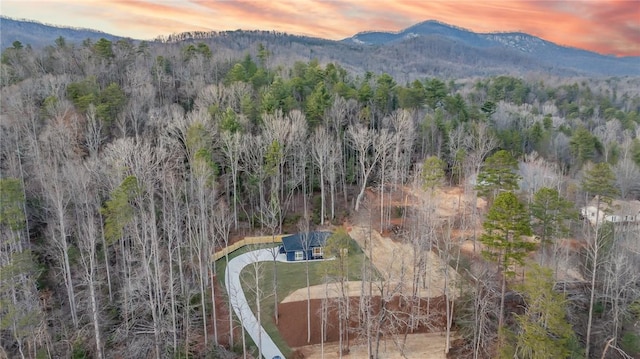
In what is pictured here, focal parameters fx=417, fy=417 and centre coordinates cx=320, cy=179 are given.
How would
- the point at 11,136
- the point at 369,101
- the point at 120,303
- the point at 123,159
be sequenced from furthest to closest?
the point at 369,101, the point at 11,136, the point at 123,159, the point at 120,303

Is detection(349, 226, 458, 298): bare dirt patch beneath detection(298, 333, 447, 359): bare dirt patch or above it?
above

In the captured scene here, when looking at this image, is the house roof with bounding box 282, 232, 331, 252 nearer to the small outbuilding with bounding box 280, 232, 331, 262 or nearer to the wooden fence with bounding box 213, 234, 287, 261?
the small outbuilding with bounding box 280, 232, 331, 262

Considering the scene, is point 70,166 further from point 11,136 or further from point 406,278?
point 406,278

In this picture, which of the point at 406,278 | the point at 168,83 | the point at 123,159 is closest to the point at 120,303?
the point at 123,159

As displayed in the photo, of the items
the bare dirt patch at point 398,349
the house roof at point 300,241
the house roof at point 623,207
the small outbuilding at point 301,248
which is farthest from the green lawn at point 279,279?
the house roof at point 623,207

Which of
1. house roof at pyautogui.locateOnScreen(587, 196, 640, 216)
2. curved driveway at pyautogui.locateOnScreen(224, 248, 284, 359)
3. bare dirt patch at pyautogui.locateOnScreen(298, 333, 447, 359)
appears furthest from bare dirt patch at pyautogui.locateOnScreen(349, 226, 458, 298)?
house roof at pyautogui.locateOnScreen(587, 196, 640, 216)

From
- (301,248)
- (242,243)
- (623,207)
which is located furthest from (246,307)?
(623,207)

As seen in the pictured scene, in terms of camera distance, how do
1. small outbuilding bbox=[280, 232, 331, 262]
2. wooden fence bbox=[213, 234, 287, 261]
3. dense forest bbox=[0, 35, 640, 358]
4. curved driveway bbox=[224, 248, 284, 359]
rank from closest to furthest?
dense forest bbox=[0, 35, 640, 358], curved driveway bbox=[224, 248, 284, 359], small outbuilding bbox=[280, 232, 331, 262], wooden fence bbox=[213, 234, 287, 261]
